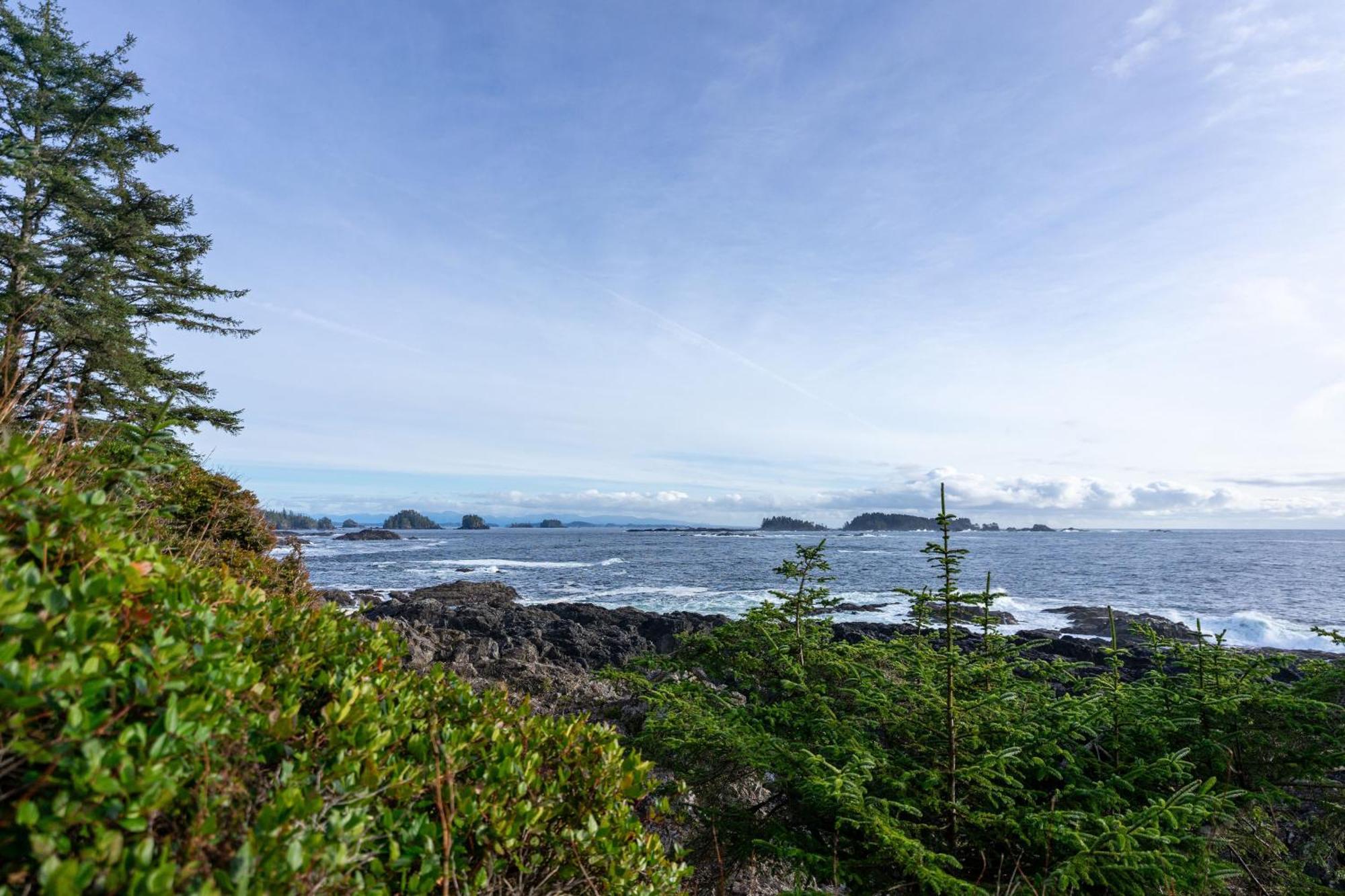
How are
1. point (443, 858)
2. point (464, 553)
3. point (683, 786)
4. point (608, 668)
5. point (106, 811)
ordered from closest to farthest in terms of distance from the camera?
point (106, 811), point (443, 858), point (683, 786), point (608, 668), point (464, 553)

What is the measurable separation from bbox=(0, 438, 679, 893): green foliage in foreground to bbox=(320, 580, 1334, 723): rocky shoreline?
175 inches

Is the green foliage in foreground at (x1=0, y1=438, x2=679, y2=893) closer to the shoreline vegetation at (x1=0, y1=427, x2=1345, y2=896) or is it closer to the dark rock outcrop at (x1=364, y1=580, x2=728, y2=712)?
the shoreline vegetation at (x1=0, y1=427, x2=1345, y2=896)

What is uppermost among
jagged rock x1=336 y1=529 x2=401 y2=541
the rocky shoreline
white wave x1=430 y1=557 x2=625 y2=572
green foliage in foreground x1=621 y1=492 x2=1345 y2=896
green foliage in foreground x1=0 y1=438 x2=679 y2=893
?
green foliage in foreground x1=0 y1=438 x2=679 y2=893

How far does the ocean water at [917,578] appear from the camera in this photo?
2973cm

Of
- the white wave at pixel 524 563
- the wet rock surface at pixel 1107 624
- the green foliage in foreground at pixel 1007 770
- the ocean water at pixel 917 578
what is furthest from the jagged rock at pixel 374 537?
A: the green foliage in foreground at pixel 1007 770

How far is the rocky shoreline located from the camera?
11.7 meters

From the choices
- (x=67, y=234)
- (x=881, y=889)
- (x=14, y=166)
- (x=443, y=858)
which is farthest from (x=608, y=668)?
(x=67, y=234)

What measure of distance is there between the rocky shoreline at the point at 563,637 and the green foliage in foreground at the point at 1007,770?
245 cm

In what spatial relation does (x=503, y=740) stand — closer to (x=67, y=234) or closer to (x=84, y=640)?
(x=84, y=640)

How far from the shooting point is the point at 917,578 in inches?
1683

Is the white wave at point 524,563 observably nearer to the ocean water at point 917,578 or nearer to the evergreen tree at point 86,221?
the ocean water at point 917,578

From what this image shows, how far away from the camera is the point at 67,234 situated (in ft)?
63.7

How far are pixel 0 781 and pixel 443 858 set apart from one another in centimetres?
117

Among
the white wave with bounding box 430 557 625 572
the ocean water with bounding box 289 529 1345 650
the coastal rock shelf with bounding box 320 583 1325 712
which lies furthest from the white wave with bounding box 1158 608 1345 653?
the white wave with bounding box 430 557 625 572
